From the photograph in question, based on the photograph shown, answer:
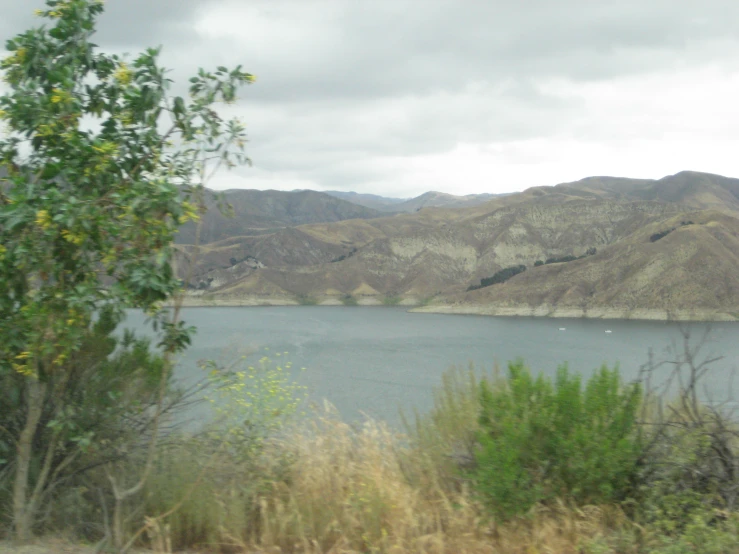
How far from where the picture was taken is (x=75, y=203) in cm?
426

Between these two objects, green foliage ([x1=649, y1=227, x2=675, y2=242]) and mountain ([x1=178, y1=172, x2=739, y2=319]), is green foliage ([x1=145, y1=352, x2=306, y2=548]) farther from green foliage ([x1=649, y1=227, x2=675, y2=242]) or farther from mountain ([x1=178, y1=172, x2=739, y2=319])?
green foliage ([x1=649, y1=227, x2=675, y2=242])

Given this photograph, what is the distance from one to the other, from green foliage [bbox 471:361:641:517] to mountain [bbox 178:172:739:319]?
44.4 m

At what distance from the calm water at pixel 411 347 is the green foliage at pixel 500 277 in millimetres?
14967

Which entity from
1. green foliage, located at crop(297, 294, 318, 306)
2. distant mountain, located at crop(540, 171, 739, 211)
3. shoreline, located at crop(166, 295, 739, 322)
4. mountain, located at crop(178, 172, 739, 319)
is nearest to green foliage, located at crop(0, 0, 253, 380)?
shoreline, located at crop(166, 295, 739, 322)

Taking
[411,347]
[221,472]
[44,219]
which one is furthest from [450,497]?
[411,347]

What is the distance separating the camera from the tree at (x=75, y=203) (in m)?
4.29

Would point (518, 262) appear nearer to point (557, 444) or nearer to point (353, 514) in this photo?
point (557, 444)

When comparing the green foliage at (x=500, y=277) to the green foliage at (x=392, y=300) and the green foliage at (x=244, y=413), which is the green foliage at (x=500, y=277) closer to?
the green foliage at (x=392, y=300)

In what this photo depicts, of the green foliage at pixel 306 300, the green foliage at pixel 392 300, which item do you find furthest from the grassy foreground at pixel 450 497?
the green foliage at pixel 392 300

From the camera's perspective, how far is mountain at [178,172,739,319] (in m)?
59.5

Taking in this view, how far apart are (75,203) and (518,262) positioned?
302 ft

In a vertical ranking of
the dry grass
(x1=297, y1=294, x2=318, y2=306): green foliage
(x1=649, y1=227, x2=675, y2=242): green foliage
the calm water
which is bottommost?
the calm water

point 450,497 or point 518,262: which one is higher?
point 518,262

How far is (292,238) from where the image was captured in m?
119
